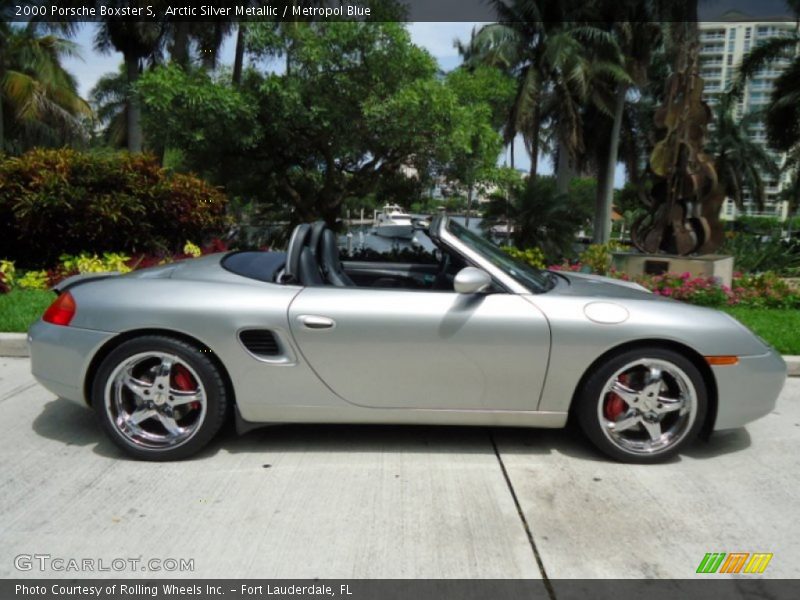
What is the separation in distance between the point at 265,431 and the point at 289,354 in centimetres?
81

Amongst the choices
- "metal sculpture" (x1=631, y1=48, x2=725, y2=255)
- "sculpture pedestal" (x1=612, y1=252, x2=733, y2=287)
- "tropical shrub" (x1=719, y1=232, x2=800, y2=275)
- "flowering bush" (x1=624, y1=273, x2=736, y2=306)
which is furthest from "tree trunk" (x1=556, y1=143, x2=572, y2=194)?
"flowering bush" (x1=624, y1=273, x2=736, y2=306)

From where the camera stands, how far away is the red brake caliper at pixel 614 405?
3.37 metres

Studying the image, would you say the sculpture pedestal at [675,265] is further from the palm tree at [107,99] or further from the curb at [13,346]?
the palm tree at [107,99]

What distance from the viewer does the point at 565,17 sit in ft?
85.5

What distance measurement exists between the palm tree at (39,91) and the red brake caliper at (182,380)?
2234cm

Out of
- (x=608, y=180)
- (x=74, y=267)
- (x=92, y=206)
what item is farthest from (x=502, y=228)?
(x=608, y=180)

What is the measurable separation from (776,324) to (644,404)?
409 centimetres

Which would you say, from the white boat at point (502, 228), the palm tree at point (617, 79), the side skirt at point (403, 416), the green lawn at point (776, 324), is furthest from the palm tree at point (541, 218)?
the palm tree at point (617, 79)

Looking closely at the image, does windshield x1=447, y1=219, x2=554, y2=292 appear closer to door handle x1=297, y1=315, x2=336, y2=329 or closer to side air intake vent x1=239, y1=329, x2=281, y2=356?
door handle x1=297, y1=315, x2=336, y2=329

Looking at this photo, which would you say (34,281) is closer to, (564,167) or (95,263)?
(95,263)

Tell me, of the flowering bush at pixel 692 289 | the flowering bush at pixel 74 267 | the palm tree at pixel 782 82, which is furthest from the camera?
the palm tree at pixel 782 82
